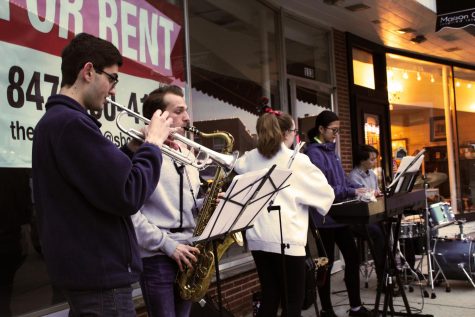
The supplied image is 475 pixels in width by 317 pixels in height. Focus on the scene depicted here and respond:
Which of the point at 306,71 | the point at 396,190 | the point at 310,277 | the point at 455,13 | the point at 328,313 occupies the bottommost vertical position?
the point at 328,313

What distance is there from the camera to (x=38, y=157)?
204 centimetres

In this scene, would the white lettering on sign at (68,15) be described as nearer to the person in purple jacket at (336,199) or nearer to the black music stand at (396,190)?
the person in purple jacket at (336,199)

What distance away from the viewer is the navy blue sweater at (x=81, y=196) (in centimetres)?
196

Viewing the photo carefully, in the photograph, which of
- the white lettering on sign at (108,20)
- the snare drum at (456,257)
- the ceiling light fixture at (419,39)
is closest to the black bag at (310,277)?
the white lettering on sign at (108,20)

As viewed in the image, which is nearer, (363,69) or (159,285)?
(159,285)

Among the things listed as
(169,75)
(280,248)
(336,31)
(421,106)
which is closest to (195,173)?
(280,248)

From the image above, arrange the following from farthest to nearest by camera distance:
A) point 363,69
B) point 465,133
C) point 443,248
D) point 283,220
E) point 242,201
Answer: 1. point 465,133
2. point 363,69
3. point 443,248
4. point 283,220
5. point 242,201

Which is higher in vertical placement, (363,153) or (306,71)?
(306,71)

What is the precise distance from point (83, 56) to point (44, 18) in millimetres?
2052

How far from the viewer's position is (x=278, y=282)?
3.74 m

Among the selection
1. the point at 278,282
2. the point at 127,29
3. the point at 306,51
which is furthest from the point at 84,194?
the point at 306,51

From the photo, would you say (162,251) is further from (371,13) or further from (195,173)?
(371,13)

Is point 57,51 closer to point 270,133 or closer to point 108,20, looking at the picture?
point 108,20

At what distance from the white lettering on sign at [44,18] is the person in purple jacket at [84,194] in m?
1.92
